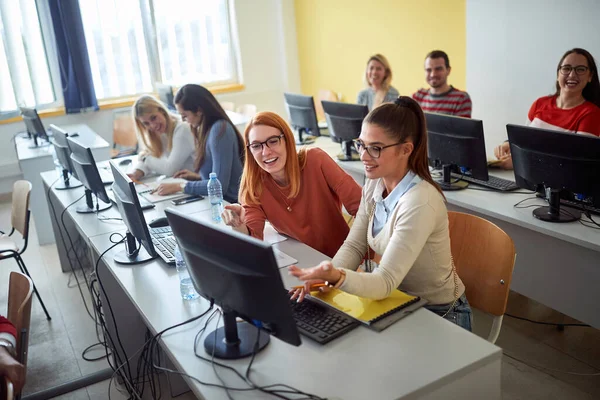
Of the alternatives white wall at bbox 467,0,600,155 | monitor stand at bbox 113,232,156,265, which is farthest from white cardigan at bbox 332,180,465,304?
white wall at bbox 467,0,600,155

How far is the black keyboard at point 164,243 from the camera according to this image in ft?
7.32

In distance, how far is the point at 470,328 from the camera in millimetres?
1855

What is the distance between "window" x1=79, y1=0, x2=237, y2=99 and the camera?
661 cm

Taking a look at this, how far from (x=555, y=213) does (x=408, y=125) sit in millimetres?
1067

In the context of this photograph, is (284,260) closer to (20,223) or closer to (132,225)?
(132,225)

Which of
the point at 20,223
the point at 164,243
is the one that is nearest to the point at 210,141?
the point at 164,243

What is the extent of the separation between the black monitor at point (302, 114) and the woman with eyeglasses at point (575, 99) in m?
1.40

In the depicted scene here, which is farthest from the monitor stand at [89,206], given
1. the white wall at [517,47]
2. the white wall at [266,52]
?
the white wall at [266,52]

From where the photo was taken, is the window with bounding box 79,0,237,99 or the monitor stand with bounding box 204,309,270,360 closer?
the monitor stand with bounding box 204,309,270,360

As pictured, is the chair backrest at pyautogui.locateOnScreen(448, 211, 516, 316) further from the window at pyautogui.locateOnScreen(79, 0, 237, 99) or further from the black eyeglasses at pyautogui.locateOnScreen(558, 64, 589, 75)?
the window at pyautogui.locateOnScreen(79, 0, 237, 99)

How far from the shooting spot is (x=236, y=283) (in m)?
1.38

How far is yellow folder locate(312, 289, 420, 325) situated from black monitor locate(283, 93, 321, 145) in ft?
8.41

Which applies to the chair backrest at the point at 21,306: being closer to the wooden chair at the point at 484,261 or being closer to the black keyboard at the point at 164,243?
the black keyboard at the point at 164,243

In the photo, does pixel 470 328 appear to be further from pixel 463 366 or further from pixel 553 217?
pixel 553 217
